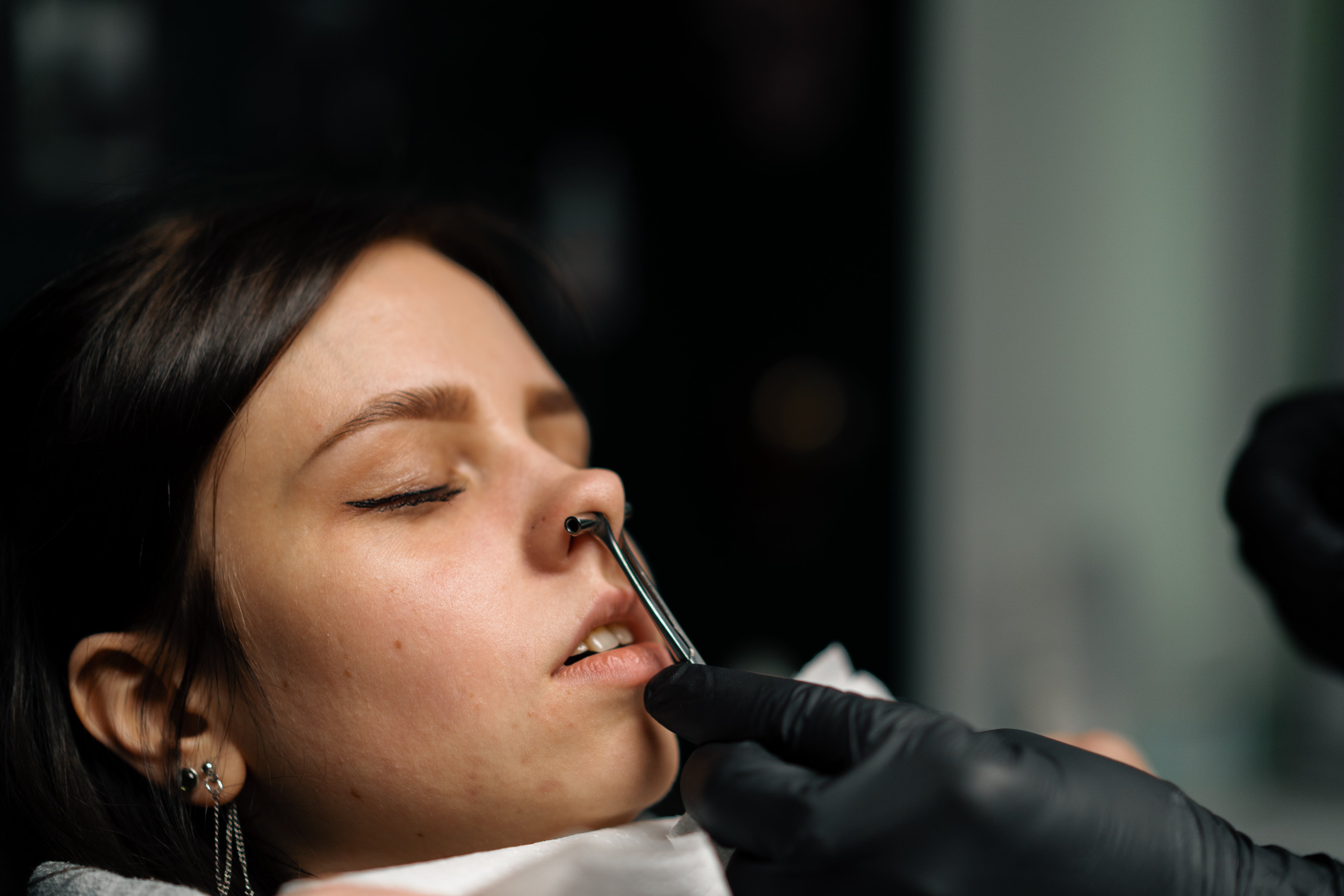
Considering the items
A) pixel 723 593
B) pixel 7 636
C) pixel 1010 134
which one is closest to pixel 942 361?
pixel 1010 134

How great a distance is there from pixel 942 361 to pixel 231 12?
130 cm

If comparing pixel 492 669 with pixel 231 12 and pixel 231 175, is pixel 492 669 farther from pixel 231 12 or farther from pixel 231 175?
pixel 231 12

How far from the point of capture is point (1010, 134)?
157 centimetres

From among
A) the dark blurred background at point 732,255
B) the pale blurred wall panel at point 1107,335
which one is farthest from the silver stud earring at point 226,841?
the pale blurred wall panel at point 1107,335

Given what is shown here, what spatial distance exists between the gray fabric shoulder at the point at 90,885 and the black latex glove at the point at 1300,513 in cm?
97

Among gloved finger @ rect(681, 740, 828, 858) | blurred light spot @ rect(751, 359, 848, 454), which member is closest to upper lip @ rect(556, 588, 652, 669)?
gloved finger @ rect(681, 740, 828, 858)

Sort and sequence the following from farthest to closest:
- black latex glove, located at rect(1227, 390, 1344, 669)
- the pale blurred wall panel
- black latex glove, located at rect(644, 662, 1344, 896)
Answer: the pale blurred wall panel, black latex glove, located at rect(1227, 390, 1344, 669), black latex glove, located at rect(644, 662, 1344, 896)

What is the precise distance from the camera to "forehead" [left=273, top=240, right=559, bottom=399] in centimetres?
60

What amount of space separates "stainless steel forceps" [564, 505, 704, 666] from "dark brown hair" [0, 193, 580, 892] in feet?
0.83

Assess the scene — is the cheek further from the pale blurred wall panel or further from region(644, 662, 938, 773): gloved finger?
the pale blurred wall panel

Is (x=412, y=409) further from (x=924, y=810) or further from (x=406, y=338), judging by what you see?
(x=924, y=810)

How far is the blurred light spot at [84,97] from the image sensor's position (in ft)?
3.50

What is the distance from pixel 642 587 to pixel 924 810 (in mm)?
230

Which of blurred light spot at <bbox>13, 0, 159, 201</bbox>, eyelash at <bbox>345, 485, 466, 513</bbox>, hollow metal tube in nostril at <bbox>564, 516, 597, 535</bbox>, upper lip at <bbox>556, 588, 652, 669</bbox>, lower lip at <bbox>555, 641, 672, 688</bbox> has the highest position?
blurred light spot at <bbox>13, 0, 159, 201</bbox>
